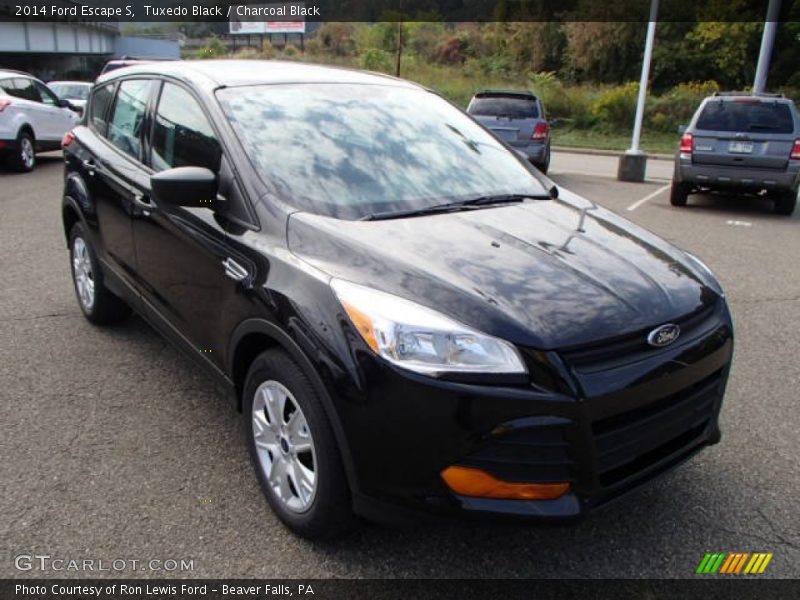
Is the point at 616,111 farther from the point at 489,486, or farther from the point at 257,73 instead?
the point at 489,486

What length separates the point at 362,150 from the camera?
10.1 feet

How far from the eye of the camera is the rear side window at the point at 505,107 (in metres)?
12.7

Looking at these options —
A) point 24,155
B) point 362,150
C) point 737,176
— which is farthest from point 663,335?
point 24,155

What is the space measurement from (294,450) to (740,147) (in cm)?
922

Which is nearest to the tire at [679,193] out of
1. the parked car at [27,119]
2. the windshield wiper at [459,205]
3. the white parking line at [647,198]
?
the white parking line at [647,198]

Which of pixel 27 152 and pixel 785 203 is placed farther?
pixel 27 152

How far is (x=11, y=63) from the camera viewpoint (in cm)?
4909

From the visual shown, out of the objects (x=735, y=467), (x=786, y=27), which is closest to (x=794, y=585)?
(x=735, y=467)

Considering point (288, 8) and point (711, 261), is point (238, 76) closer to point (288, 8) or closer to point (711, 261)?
point (711, 261)

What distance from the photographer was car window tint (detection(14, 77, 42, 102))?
41.0 feet

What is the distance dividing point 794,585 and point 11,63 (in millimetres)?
58288

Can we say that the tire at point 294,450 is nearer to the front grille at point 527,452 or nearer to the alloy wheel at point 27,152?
the front grille at point 527,452

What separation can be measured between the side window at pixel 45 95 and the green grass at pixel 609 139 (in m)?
17.7

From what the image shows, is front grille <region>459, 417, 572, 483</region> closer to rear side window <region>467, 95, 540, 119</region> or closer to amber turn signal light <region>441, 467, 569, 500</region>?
amber turn signal light <region>441, 467, 569, 500</region>
